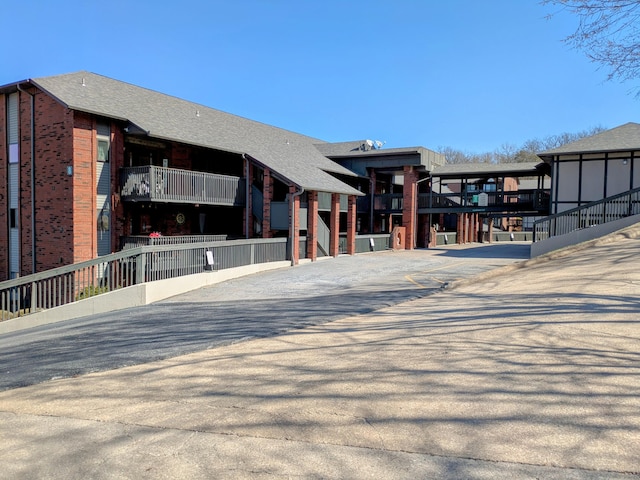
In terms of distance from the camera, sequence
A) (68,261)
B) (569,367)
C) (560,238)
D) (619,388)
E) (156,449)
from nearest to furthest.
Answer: (156,449) → (619,388) → (569,367) → (68,261) → (560,238)

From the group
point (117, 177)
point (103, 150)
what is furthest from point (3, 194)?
point (117, 177)

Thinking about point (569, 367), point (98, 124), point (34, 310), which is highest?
point (98, 124)

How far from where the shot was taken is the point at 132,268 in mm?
14320

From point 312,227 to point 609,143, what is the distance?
15.9 meters

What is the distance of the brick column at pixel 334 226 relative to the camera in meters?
24.8

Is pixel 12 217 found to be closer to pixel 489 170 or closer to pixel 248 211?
pixel 248 211

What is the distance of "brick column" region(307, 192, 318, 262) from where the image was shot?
22688 millimetres

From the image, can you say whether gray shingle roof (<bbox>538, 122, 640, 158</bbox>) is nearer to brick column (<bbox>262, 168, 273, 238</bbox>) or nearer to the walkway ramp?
the walkway ramp

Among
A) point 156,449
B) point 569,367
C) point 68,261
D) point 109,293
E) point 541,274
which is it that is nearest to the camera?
point 156,449

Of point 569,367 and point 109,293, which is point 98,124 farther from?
point 569,367

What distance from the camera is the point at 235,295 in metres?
14.3

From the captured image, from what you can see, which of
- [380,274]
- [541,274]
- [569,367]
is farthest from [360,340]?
[380,274]

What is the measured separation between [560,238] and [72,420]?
66.5ft

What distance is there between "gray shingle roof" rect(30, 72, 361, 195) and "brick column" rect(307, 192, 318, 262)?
1.95 ft
